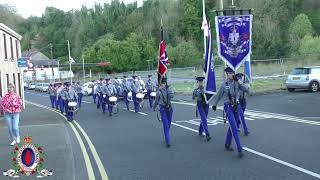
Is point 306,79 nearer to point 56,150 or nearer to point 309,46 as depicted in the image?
point 56,150

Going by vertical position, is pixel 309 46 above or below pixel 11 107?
above

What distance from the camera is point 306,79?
1120 inches

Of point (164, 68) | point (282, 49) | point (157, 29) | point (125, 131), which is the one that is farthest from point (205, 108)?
point (157, 29)

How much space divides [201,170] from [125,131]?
23.7 feet

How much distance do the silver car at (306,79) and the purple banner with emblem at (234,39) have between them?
35.7ft

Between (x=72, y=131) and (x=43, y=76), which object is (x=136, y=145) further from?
(x=43, y=76)

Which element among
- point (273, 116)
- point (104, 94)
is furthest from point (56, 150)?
point (104, 94)

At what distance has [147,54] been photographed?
88.1m

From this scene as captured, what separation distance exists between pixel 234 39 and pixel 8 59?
861 inches

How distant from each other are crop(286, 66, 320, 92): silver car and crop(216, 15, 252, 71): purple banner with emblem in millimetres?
10888

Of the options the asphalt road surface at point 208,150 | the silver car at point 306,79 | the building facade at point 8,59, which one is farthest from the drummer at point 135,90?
the building facade at point 8,59

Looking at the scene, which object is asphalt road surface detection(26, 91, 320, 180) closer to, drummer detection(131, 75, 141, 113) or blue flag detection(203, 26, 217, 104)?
blue flag detection(203, 26, 217, 104)

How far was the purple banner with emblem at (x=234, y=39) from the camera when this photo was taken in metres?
17.5

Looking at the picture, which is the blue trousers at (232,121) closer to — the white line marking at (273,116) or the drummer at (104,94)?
the white line marking at (273,116)
